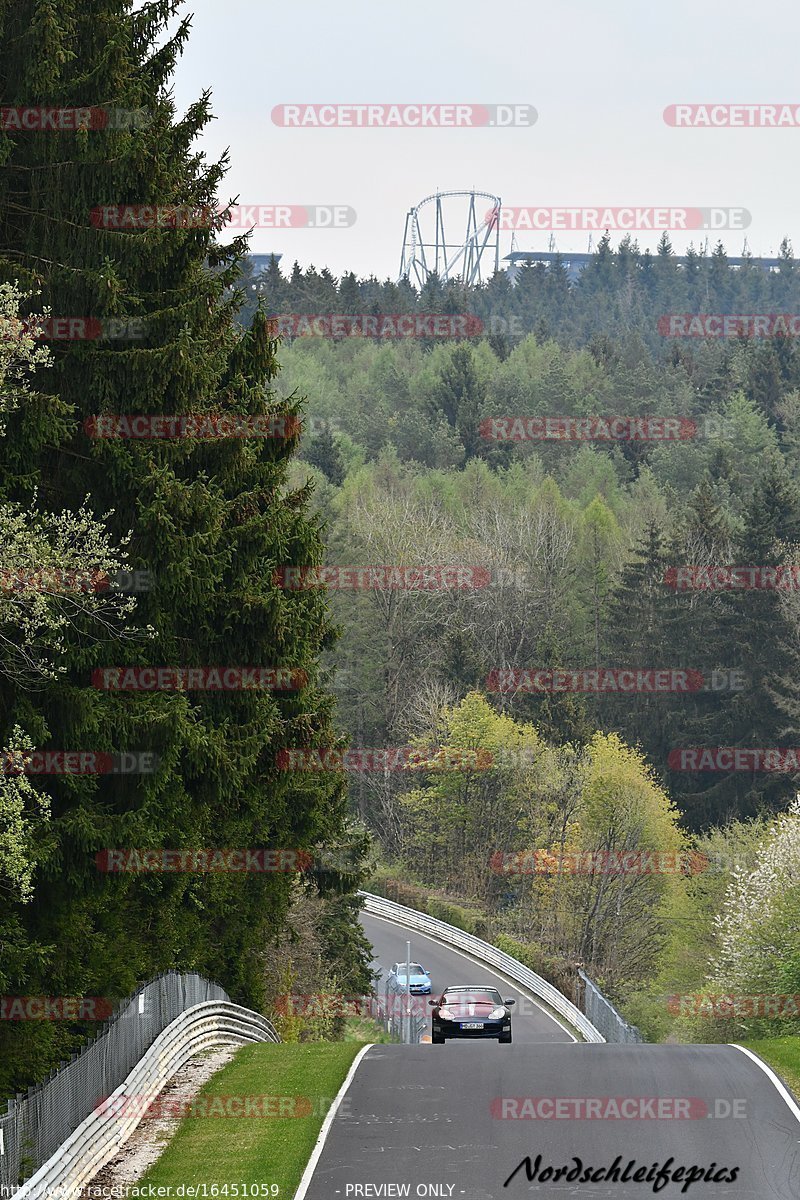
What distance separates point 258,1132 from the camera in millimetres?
18031

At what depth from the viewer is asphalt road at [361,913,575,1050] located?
153 feet

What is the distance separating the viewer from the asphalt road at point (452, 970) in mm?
46763

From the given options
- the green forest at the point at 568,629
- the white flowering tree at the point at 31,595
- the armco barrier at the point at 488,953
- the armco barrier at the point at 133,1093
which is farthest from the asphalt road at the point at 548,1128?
the armco barrier at the point at 488,953

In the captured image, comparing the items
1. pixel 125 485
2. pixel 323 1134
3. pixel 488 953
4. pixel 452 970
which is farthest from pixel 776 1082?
pixel 488 953

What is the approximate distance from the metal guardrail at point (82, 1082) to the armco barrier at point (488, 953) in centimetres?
2519

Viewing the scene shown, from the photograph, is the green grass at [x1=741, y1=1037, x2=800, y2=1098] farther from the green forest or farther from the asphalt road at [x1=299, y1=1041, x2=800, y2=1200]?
the green forest

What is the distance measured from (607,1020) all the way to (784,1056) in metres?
20.5

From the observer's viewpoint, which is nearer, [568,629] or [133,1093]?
[133,1093]

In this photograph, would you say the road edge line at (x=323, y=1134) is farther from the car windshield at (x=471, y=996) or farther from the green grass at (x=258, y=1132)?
the car windshield at (x=471, y=996)

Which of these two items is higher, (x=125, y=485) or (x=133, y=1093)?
(x=125, y=485)

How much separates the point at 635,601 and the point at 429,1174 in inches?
2638

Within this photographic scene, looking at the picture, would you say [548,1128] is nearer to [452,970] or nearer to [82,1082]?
[82,1082]

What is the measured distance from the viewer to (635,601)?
81.6 m

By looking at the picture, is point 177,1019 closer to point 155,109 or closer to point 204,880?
point 204,880
